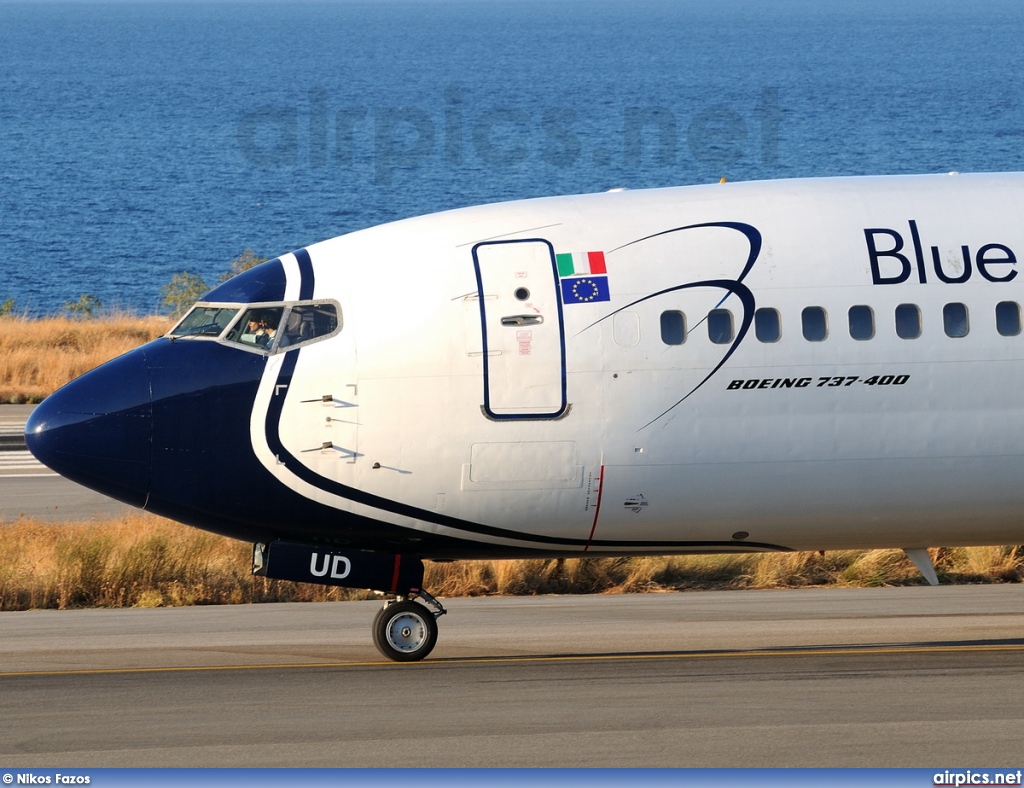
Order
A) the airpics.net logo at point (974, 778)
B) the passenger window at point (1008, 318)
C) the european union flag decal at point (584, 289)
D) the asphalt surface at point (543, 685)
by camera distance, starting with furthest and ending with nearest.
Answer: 1. the passenger window at point (1008, 318)
2. the european union flag decal at point (584, 289)
3. the asphalt surface at point (543, 685)
4. the airpics.net logo at point (974, 778)

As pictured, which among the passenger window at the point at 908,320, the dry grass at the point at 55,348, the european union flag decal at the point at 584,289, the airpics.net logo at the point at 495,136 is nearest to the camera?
the european union flag decal at the point at 584,289

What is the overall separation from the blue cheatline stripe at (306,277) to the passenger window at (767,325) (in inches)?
164

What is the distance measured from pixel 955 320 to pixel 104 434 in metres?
7.91

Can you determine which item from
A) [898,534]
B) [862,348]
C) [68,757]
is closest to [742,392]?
[862,348]

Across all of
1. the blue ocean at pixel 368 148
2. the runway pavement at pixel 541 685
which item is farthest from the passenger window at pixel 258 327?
the blue ocean at pixel 368 148

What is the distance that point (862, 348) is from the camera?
13961 mm

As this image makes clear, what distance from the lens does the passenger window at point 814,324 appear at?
1395 centimetres

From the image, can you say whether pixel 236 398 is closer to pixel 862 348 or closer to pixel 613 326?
pixel 613 326

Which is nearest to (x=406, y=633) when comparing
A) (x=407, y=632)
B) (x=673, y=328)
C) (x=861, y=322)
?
(x=407, y=632)

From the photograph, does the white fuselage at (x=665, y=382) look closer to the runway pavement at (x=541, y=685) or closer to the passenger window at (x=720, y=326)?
the passenger window at (x=720, y=326)

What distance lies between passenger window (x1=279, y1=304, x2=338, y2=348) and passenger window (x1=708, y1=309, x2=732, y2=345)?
3463 mm

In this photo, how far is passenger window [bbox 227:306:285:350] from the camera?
1420 centimetres

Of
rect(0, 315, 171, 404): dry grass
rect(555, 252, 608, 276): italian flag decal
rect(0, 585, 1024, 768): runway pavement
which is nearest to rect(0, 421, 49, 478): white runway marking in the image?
rect(0, 315, 171, 404): dry grass

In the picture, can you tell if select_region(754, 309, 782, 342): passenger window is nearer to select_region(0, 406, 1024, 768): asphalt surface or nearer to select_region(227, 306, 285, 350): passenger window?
select_region(0, 406, 1024, 768): asphalt surface
